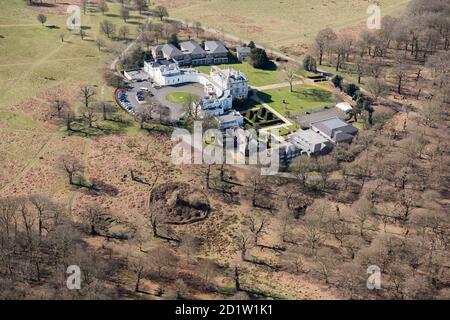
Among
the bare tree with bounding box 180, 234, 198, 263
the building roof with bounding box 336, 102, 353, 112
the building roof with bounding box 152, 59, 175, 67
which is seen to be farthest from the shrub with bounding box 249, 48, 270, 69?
the bare tree with bounding box 180, 234, 198, 263

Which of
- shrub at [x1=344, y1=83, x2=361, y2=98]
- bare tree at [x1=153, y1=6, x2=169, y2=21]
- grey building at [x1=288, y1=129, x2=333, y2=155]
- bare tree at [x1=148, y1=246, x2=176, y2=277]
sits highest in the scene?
bare tree at [x1=153, y1=6, x2=169, y2=21]

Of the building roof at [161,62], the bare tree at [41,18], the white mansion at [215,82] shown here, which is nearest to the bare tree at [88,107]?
the white mansion at [215,82]

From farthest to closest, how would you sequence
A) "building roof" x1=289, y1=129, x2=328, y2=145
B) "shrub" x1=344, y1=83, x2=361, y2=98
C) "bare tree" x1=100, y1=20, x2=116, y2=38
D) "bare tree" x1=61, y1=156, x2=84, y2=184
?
"bare tree" x1=100, y1=20, x2=116, y2=38, "shrub" x1=344, y1=83, x2=361, y2=98, "building roof" x1=289, y1=129, x2=328, y2=145, "bare tree" x1=61, y1=156, x2=84, y2=184

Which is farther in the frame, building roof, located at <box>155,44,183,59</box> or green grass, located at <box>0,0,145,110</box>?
building roof, located at <box>155,44,183,59</box>

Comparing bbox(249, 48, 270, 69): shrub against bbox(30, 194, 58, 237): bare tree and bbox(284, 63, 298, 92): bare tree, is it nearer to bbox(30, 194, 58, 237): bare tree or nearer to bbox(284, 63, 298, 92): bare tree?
bbox(284, 63, 298, 92): bare tree

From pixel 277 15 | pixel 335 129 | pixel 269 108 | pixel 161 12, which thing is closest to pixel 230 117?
pixel 269 108

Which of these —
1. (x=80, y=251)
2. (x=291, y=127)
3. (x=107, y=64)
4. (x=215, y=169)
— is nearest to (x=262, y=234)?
(x=215, y=169)

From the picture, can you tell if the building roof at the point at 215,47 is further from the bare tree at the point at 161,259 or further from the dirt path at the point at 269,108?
the bare tree at the point at 161,259
